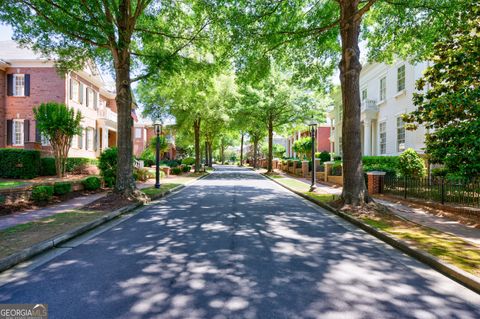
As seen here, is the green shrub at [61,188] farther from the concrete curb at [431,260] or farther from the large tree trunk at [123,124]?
the concrete curb at [431,260]

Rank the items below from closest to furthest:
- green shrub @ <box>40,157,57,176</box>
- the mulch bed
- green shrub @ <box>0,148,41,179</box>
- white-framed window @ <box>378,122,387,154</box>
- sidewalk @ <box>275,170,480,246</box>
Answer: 1. sidewalk @ <box>275,170,480,246</box>
2. the mulch bed
3. green shrub @ <box>0,148,41,179</box>
4. green shrub @ <box>40,157,57,176</box>
5. white-framed window @ <box>378,122,387,154</box>

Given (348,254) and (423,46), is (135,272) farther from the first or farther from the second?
(423,46)

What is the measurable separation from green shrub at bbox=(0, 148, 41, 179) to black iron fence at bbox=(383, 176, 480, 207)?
18.1m

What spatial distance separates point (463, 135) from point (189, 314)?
9934 millimetres

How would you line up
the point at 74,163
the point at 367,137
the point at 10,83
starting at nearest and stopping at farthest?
the point at 74,163, the point at 10,83, the point at 367,137

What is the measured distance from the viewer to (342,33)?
1034 centimetres

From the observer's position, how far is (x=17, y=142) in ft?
74.0

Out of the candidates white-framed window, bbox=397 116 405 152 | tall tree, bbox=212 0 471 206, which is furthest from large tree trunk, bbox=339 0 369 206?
white-framed window, bbox=397 116 405 152

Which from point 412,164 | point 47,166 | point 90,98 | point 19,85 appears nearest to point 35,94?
point 19,85

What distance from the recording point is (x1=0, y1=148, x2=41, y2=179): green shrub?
1631 centimetres

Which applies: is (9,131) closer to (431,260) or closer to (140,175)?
(140,175)

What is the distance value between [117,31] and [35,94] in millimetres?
15468

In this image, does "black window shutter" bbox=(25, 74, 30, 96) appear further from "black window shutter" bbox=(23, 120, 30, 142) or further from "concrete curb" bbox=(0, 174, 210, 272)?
"concrete curb" bbox=(0, 174, 210, 272)

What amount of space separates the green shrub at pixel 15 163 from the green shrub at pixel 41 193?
7531 mm
